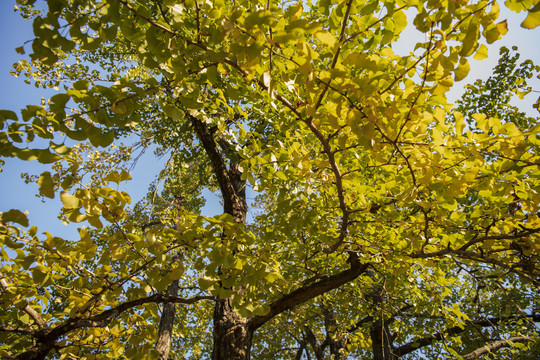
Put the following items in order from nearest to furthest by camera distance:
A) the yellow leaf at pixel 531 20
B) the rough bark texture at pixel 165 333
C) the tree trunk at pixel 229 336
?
the yellow leaf at pixel 531 20 → the tree trunk at pixel 229 336 → the rough bark texture at pixel 165 333

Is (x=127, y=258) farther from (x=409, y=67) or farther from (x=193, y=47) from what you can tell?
(x=409, y=67)

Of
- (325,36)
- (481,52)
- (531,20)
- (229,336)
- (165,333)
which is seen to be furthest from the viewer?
(165,333)

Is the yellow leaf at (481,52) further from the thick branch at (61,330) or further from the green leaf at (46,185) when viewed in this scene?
the thick branch at (61,330)

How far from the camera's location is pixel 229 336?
3.15 metres

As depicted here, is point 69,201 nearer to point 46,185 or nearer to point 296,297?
point 46,185

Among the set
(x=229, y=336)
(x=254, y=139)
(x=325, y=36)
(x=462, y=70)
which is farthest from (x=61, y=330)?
(x=462, y=70)

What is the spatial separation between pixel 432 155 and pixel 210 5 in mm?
1335

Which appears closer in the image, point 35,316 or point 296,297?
point 35,316

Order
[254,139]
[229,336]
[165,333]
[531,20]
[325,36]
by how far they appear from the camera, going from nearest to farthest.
Result: [531,20] < [325,36] < [254,139] < [229,336] < [165,333]

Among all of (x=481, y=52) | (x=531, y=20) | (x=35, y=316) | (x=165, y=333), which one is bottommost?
(x=35, y=316)

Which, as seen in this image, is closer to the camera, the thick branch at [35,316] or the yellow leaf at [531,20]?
the yellow leaf at [531,20]

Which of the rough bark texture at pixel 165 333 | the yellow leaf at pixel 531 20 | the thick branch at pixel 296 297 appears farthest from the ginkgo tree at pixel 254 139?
the rough bark texture at pixel 165 333

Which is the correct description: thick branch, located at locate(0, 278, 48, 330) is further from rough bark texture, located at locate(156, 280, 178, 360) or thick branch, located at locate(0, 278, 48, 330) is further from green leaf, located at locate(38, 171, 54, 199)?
rough bark texture, located at locate(156, 280, 178, 360)

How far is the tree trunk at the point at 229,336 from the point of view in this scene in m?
3.08
